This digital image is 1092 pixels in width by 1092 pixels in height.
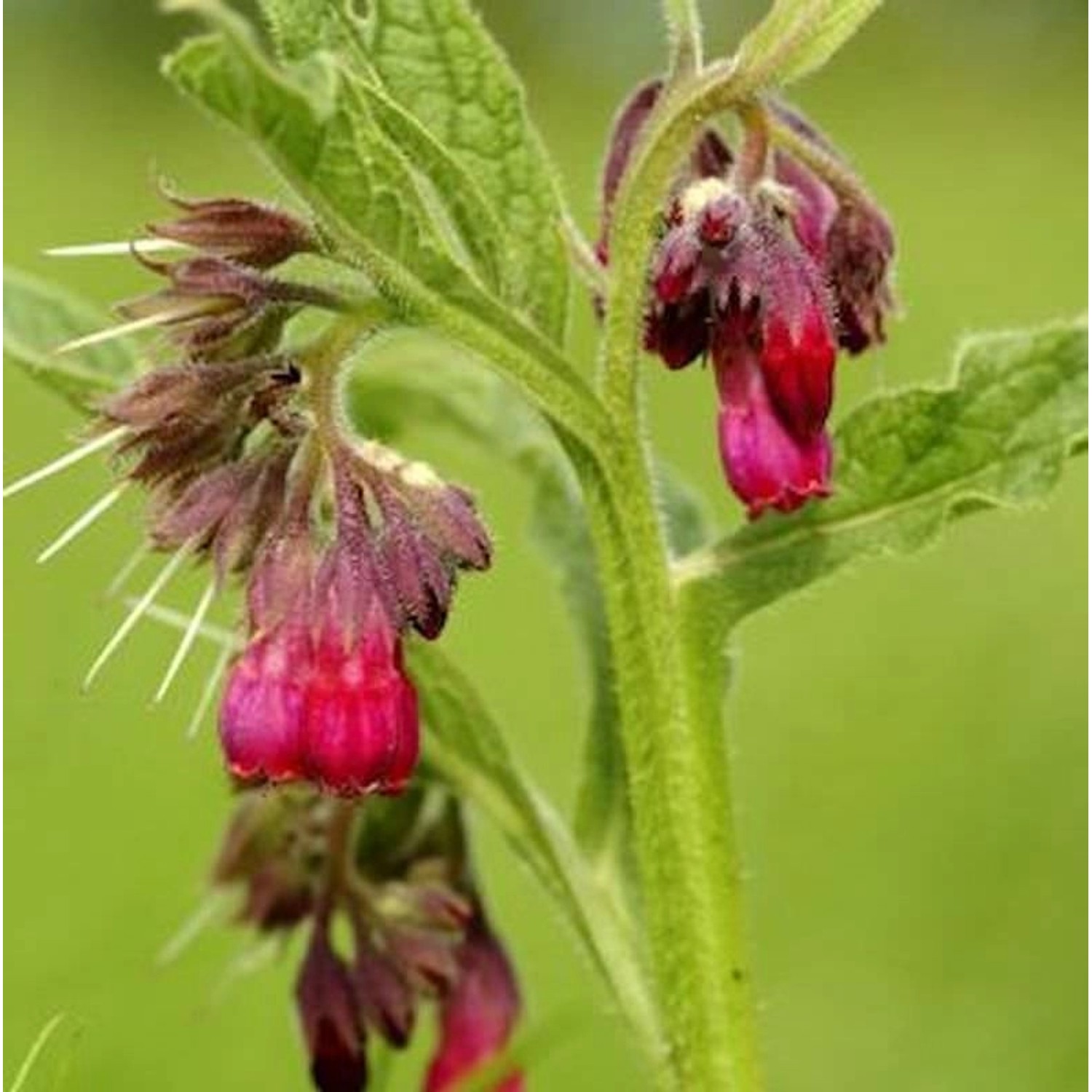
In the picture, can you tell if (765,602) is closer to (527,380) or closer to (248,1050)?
(527,380)

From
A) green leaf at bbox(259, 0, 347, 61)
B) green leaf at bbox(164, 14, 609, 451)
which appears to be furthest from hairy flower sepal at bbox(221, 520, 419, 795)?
green leaf at bbox(259, 0, 347, 61)

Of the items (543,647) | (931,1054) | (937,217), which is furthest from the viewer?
(937,217)

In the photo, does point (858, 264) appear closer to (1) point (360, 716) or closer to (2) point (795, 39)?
(2) point (795, 39)

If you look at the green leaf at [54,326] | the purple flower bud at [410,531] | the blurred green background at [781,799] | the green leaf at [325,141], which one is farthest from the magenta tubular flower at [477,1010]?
the green leaf at [325,141]

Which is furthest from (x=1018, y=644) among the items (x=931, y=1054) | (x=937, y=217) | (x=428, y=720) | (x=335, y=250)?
(x=937, y=217)

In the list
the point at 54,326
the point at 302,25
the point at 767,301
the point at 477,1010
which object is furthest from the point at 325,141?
the point at 477,1010

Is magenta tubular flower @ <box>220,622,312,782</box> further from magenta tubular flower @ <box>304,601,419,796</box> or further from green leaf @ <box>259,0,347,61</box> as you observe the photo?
green leaf @ <box>259,0,347,61</box>
